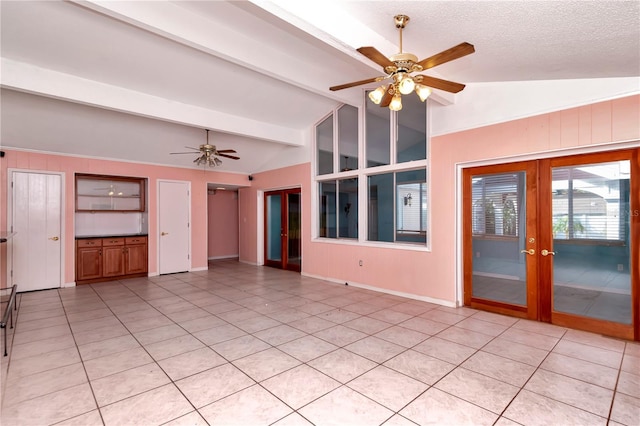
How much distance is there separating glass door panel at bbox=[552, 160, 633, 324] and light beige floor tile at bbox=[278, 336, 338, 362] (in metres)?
2.95

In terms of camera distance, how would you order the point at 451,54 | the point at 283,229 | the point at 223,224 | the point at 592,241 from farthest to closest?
1. the point at 223,224
2. the point at 283,229
3. the point at 592,241
4. the point at 451,54

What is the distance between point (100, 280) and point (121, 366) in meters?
4.56

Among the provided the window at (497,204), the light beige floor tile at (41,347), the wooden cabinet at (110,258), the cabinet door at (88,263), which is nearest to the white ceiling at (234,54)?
the window at (497,204)

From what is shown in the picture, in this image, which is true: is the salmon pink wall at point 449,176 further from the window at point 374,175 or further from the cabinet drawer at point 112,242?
the cabinet drawer at point 112,242

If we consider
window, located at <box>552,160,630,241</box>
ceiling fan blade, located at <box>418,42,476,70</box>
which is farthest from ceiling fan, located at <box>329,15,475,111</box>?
window, located at <box>552,160,630,241</box>

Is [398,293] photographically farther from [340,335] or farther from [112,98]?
[112,98]

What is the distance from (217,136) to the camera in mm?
6738

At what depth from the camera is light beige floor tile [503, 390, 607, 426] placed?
6.83 feet

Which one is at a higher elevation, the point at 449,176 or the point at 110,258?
the point at 449,176

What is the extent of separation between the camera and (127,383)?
101 inches

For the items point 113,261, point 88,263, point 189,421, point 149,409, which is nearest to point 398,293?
point 189,421

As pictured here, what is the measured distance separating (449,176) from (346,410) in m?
3.61

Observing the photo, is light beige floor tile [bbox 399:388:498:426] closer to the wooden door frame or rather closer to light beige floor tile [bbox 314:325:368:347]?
light beige floor tile [bbox 314:325:368:347]

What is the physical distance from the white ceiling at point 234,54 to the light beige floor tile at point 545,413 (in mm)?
2818
